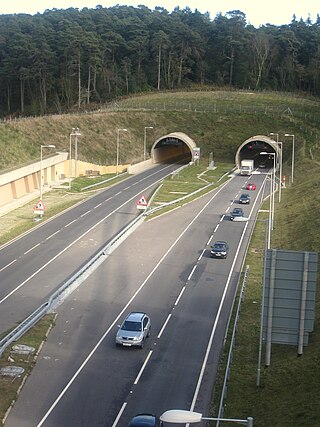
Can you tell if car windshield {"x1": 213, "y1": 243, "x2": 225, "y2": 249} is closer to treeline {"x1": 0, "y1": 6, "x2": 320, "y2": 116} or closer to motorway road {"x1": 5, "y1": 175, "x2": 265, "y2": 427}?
motorway road {"x1": 5, "y1": 175, "x2": 265, "y2": 427}

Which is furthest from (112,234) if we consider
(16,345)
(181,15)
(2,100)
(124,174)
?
(181,15)

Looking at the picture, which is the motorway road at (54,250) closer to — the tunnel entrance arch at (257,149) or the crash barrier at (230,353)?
the crash barrier at (230,353)

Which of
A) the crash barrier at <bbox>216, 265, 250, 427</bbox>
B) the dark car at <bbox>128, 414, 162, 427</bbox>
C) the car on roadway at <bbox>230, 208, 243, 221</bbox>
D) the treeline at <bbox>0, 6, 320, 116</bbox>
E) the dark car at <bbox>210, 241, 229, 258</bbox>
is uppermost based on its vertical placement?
the treeline at <bbox>0, 6, 320, 116</bbox>

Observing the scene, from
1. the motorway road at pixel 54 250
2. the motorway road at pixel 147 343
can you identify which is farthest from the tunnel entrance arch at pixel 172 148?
the motorway road at pixel 147 343

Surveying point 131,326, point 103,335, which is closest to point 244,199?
point 103,335

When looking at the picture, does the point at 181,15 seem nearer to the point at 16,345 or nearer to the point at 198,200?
the point at 198,200

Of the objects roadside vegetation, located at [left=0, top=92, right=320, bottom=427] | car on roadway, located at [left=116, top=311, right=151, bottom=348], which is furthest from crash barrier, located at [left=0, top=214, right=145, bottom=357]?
roadside vegetation, located at [left=0, top=92, right=320, bottom=427]
